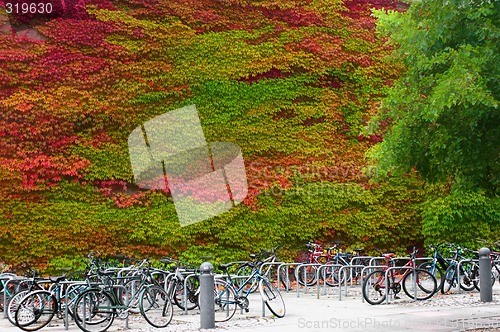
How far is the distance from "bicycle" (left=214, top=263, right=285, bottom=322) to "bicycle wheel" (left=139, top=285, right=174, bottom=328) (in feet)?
2.68

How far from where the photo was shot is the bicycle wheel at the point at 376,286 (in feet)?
41.1

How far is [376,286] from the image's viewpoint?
41.5 feet

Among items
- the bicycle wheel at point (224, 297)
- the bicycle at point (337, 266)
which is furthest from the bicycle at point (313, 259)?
the bicycle wheel at point (224, 297)

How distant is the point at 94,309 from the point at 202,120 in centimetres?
843

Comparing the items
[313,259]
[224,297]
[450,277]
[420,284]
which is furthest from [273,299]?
[313,259]

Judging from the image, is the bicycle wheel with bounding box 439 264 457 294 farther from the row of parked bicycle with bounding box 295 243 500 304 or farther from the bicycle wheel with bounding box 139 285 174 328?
the bicycle wheel with bounding box 139 285 174 328

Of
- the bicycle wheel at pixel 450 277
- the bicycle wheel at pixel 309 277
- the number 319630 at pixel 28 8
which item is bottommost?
the bicycle wheel at pixel 309 277

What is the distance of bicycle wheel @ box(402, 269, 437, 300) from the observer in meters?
12.9

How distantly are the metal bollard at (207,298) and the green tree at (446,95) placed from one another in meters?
3.12

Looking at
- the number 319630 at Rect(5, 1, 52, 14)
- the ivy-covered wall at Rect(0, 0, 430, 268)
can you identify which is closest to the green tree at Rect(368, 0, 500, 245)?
the ivy-covered wall at Rect(0, 0, 430, 268)

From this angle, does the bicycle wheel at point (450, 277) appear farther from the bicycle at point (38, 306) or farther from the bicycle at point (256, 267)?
the bicycle at point (38, 306)

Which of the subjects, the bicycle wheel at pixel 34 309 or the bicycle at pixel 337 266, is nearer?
the bicycle wheel at pixel 34 309

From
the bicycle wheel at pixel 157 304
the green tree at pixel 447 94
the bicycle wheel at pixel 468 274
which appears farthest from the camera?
the bicycle wheel at pixel 468 274

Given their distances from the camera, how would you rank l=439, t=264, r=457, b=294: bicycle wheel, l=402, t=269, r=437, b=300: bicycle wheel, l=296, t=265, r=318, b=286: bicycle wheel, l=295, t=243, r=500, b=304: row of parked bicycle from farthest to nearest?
l=296, t=265, r=318, b=286: bicycle wheel < l=439, t=264, r=457, b=294: bicycle wheel < l=402, t=269, r=437, b=300: bicycle wheel < l=295, t=243, r=500, b=304: row of parked bicycle
